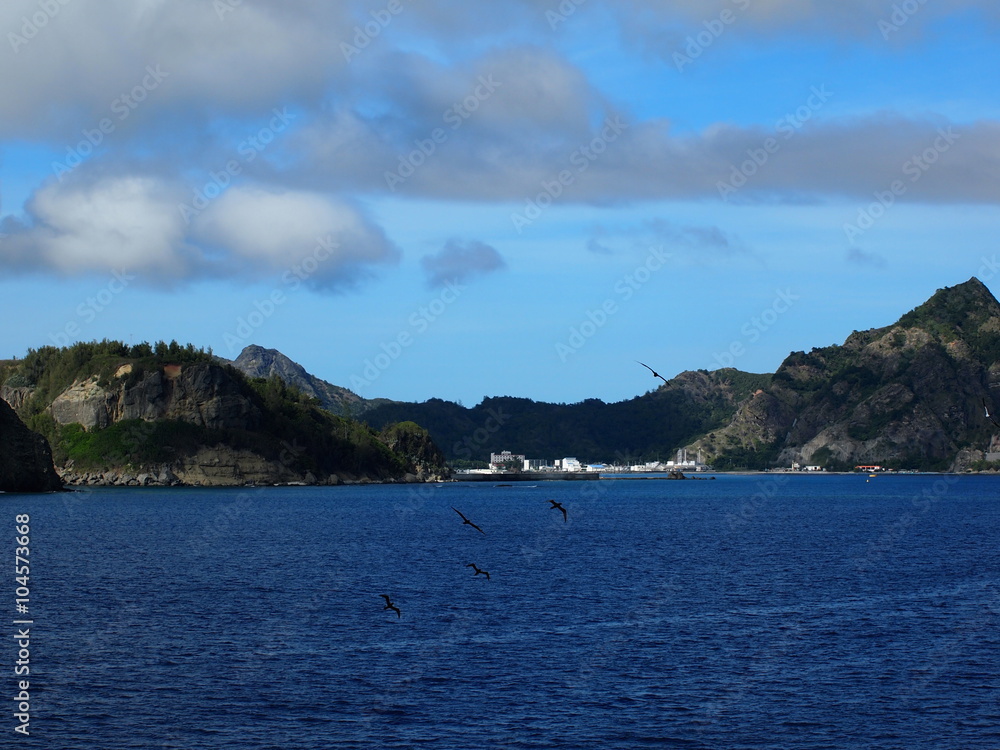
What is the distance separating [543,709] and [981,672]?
23.4 metres

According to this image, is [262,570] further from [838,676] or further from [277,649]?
[838,676]

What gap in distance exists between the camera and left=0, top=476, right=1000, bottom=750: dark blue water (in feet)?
149

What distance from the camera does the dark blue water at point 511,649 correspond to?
45344mm

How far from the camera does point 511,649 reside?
59.4 metres

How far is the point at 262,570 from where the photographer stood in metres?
94.7

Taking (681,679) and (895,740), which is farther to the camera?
(681,679)

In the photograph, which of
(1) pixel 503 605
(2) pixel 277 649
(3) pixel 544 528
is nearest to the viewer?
(2) pixel 277 649

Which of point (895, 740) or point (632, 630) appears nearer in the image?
point (895, 740)

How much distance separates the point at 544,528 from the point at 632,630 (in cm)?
9133

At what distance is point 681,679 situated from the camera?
53031mm

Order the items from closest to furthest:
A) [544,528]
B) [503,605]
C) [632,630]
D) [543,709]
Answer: [543,709] → [632,630] → [503,605] → [544,528]

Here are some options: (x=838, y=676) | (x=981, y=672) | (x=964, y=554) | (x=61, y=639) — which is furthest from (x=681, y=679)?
(x=964, y=554)

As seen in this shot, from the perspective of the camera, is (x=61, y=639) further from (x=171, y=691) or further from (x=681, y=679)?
(x=681, y=679)

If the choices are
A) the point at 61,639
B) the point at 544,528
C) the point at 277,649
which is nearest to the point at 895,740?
the point at 277,649
